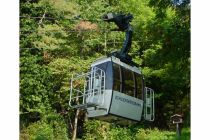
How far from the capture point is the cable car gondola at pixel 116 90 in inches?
194

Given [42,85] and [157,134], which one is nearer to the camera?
[157,134]

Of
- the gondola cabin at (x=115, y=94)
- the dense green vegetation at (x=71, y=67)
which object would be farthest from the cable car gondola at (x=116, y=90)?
the dense green vegetation at (x=71, y=67)

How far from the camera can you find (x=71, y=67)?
1310 centimetres

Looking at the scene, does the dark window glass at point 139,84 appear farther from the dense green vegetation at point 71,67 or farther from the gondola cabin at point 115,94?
the dense green vegetation at point 71,67

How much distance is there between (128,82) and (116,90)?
0.31 meters

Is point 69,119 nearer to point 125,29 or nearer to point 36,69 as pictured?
point 36,69

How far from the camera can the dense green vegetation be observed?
13070mm

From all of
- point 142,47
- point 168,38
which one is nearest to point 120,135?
point 142,47

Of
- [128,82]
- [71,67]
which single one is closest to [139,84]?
[128,82]

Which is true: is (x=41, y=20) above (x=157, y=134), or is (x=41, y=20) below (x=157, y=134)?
above

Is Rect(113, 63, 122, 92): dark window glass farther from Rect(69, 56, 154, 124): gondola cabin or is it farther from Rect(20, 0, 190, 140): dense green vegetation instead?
Rect(20, 0, 190, 140): dense green vegetation

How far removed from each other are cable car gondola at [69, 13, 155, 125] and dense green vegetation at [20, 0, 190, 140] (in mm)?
6596
